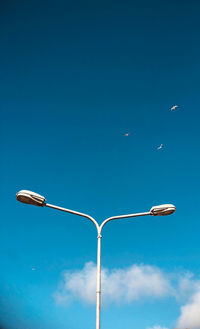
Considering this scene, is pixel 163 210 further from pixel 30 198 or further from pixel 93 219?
pixel 30 198

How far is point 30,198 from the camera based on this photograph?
923 centimetres

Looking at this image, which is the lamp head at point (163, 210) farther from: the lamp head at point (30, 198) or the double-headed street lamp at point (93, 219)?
the lamp head at point (30, 198)

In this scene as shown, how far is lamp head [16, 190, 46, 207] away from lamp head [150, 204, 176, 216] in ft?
10.8

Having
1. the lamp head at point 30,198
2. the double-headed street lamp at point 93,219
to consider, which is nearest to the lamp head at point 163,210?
the double-headed street lamp at point 93,219

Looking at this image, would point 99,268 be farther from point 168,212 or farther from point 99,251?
point 168,212

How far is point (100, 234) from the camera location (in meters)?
9.67

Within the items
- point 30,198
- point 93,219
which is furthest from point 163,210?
point 30,198

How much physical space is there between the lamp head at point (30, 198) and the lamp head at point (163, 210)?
3.29m

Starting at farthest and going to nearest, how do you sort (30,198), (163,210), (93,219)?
(93,219)
(163,210)
(30,198)

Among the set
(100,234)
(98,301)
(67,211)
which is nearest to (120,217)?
(100,234)

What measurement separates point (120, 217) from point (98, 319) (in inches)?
116

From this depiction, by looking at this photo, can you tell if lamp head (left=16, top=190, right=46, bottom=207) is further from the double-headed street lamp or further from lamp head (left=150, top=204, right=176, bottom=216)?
lamp head (left=150, top=204, right=176, bottom=216)

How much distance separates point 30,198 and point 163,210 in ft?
12.9

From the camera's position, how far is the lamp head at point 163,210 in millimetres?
9711
